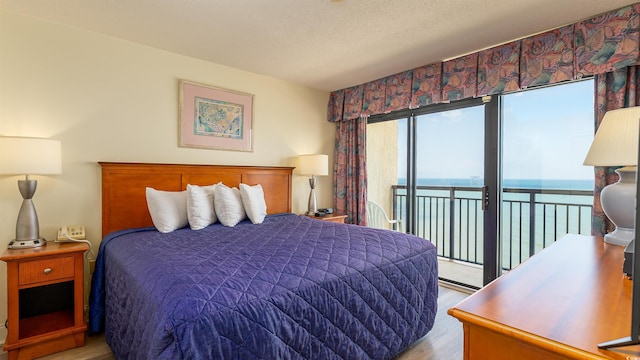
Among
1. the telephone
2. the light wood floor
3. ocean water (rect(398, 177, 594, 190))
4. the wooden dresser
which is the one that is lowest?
the light wood floor

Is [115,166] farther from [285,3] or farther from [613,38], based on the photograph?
[613,38]

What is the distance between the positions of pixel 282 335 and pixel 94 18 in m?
2.70

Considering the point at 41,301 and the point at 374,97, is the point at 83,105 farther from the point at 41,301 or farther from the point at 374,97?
the point at 374,97

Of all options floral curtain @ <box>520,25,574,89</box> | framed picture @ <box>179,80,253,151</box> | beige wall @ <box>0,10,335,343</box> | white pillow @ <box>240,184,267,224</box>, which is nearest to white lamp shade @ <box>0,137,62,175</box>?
beige wall @ <box>0,10,335,343</box>

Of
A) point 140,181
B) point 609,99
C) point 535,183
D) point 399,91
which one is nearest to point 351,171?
point 399,91

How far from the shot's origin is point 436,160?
3.54 m

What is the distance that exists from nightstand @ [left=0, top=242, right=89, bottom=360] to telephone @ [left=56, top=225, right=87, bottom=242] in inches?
2.4

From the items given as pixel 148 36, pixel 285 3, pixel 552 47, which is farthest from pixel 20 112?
pixel 552 47

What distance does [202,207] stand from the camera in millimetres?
2668

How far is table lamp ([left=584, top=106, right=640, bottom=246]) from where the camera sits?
1.36 meters

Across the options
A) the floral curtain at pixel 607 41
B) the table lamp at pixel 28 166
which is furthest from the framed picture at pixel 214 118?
the floral curtain at pixel 607 41

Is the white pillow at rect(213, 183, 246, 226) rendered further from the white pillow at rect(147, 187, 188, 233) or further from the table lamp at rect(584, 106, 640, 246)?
the table lamp at rect(584, 106, 640, 246)

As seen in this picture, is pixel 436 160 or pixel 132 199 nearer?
pixel 132 199

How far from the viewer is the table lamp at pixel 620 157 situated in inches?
53.4
